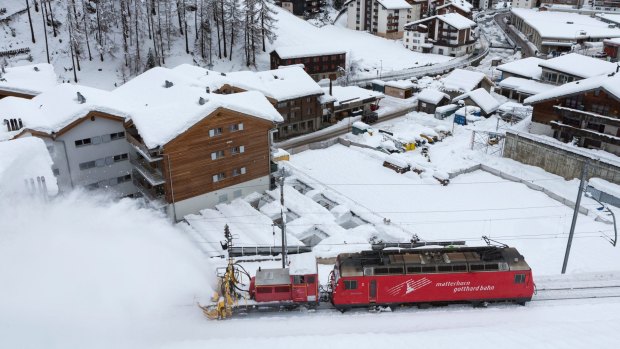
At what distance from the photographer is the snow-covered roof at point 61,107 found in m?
39.3

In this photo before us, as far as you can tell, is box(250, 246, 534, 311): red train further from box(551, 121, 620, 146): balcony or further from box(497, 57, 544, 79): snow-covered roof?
box(497, 57, 544, 79): snow-covered roof

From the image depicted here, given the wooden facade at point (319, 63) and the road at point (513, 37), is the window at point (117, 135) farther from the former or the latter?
the road at point (513, 37)

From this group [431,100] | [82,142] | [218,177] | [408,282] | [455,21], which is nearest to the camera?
[408,282]

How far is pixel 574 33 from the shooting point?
108m

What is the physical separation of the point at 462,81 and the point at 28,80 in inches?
2500

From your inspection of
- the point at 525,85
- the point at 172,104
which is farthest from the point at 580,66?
the point at 172,104

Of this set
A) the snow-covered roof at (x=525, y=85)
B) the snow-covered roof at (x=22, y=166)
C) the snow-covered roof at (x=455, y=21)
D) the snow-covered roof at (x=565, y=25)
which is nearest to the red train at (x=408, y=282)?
the snow-covered roof at (x=22, y=166)

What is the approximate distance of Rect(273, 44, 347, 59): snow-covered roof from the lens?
88400mm

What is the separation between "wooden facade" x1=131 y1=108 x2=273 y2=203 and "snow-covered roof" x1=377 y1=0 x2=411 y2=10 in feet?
278

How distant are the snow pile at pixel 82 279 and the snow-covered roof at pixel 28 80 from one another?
73.4 ft

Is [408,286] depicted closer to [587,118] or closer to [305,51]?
[587,118]

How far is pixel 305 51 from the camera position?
3588 inches

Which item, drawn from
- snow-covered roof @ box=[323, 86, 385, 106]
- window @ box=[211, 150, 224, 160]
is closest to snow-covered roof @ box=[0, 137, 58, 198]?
window @ box=[211, 150, 224, 160]

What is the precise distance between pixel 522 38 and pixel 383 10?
35.1 meters
